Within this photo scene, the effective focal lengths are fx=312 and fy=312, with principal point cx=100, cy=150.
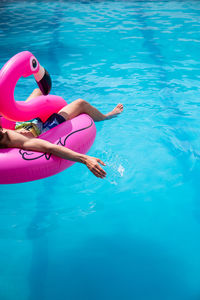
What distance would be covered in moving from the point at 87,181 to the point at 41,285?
113cm

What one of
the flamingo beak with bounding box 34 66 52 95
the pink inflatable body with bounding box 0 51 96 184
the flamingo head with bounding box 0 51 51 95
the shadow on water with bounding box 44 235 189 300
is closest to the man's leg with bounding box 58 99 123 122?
the pink inflatable body with bounding box 0 51 96 184

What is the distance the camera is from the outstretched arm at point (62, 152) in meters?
2.25

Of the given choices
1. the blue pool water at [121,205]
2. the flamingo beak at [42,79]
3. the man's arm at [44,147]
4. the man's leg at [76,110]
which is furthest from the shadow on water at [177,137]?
the flamingo beak at [42,79]

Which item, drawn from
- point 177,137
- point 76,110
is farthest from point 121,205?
point 177,137

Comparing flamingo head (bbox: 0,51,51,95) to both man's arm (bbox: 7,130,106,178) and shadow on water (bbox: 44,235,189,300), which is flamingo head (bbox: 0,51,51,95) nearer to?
man's arm (bbox: 7,130,106,178)

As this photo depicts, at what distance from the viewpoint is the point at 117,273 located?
2.13 m

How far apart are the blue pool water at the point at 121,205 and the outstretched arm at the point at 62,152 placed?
0.54 metres

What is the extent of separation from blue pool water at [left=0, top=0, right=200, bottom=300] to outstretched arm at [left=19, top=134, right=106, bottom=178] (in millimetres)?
540

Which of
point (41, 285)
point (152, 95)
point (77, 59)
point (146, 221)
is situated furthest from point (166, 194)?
point (77, 59)

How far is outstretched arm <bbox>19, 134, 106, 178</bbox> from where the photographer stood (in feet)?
7.38

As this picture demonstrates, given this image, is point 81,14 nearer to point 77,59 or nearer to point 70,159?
point 77,59

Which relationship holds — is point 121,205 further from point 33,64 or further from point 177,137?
point 33,64

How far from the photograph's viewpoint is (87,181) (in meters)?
2.99

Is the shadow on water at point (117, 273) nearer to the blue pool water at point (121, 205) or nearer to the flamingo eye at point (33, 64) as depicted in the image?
the blue pool water at point (121, 205)
